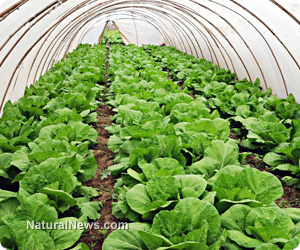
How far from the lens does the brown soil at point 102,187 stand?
3072mm

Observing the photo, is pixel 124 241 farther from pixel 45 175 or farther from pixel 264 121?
pixel 264 121

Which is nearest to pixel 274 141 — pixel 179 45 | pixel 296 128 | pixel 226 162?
pixel 296 128

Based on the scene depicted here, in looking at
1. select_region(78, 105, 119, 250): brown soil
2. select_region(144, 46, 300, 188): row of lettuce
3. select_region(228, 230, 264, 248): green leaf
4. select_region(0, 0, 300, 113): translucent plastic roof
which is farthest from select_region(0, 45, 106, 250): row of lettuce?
select_region(144, 46, 300, 188): row of lettuce

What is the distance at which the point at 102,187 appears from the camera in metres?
4.02

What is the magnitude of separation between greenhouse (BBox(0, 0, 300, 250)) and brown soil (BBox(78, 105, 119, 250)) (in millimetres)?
16

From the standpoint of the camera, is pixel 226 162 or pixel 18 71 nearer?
pixel 226 162

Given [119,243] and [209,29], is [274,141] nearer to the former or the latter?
[119,243]

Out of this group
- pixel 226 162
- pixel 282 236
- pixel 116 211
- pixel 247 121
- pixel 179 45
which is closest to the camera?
pixel 282 236

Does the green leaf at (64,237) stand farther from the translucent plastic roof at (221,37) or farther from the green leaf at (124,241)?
the translucent plastic roof at (221,37)

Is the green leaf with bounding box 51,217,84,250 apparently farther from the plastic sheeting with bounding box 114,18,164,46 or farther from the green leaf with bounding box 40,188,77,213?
the plastic sheeting with bounding box 114,18,164,46

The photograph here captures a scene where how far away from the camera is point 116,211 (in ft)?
10.5

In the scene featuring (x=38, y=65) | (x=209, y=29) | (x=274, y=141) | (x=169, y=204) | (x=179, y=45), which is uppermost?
(x=179, y=45)

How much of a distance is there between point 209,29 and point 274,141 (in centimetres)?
637

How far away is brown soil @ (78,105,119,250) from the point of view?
307 cm
